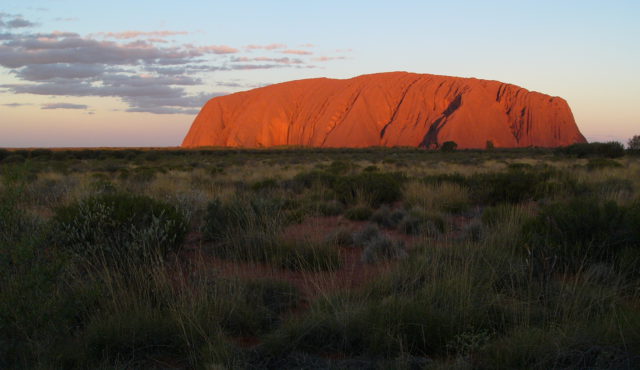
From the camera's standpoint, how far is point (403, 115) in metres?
74.9

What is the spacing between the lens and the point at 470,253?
4441 mm

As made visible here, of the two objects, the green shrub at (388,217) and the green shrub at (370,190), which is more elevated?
the green shrub at (370,190)

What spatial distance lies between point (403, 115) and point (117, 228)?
238 feet

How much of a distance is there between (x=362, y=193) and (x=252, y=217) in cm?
394

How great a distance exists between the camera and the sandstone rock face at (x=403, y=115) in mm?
71125

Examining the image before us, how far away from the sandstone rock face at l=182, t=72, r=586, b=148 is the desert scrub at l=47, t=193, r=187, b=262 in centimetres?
6592

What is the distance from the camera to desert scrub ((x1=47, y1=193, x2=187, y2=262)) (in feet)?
14.6

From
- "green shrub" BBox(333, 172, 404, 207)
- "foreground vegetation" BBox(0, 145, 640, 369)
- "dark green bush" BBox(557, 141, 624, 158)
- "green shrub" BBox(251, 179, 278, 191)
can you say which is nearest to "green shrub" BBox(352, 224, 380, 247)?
"foreground vegetation" BBox(0, 145, 640, 369)

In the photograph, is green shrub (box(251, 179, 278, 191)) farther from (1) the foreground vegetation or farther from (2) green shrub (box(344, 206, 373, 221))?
(1) the foreground vegetation

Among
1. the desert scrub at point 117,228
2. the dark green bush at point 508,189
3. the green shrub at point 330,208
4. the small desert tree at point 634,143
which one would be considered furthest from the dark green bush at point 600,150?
the desert scrub at point 117,228

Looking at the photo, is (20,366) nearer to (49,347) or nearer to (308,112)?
(49,347)

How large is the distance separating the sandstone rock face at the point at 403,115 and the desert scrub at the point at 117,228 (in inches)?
2595

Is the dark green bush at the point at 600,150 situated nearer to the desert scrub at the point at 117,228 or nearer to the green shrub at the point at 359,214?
the green shrub at the point at 359,214

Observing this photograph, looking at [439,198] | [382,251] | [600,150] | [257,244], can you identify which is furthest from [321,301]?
[600,150]
